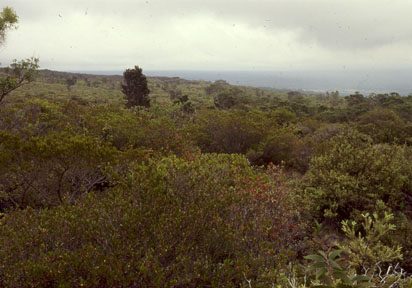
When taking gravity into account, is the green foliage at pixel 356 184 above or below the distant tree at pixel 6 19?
below

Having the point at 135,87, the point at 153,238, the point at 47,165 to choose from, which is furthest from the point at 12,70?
the point at 135,87

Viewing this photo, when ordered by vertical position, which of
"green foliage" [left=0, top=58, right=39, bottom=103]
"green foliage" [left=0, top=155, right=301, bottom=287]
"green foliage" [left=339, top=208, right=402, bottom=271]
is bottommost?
"green foliage" [left=0, top=155, right=301, bottom=287]

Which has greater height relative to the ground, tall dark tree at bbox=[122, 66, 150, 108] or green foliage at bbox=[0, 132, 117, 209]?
tall dark tree at bbox=[122, 66, 150, 108]

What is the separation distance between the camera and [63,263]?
359 cm

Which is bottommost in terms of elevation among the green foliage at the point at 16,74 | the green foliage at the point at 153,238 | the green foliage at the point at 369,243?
the green foliage at the point at 153,238

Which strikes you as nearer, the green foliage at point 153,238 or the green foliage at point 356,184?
the green foliage at point 153,238

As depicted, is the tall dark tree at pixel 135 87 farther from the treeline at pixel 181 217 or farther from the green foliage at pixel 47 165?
the green foliage at pixel 47 165

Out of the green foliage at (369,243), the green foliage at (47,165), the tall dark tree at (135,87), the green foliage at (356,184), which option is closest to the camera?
the green foliage at (369,243)

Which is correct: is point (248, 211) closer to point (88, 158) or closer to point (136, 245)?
point (136, 245)

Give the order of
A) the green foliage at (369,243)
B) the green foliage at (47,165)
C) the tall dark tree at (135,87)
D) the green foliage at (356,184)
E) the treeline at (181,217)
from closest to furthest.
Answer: the green foliage at (369,243) < the treeline at (181,217) < the green foliage at (47,165) < the green foliage at (356,184) < the tall dark tree at (135,87)

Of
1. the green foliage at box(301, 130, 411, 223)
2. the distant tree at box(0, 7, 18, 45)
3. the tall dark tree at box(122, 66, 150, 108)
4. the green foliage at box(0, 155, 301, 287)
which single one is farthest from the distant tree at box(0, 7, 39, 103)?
the tall dark tree at box(122, 66, 150, 108)

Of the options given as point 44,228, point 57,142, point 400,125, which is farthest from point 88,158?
point 400,125

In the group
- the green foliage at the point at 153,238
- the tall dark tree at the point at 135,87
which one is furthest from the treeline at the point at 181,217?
the tall dark tree at the point at 135,87

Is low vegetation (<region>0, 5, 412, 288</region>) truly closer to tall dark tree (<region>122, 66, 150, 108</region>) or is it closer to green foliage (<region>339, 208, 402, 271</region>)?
green foliage (<region>339, 208, 402, 271</region>)
